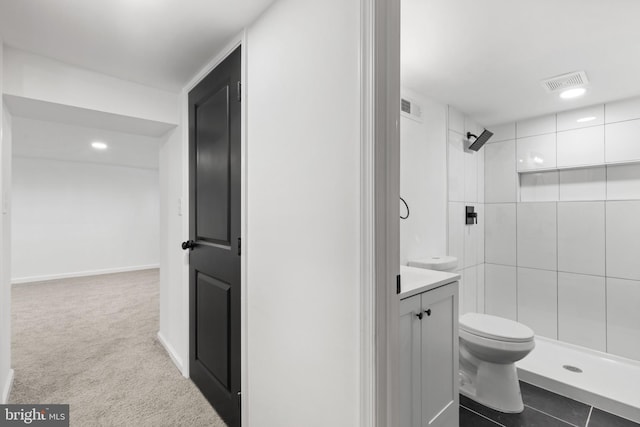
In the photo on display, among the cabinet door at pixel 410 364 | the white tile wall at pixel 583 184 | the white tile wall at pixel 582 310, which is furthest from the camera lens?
the white tile wall at pixel 583 184

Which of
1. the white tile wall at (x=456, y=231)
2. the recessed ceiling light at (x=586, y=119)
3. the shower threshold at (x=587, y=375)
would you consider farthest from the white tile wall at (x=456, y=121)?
the shower threshold at (x=587, y=375)

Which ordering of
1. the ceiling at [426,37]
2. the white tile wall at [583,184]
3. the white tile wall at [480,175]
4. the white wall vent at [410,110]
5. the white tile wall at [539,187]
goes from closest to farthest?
the ceiling at [426,37]
the white wall vent at [410,110]
the white tile wall at [583,184]
the white tile wall at [539,187]
the white tile wall at [480,175]

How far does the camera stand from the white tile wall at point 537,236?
2.82 meters

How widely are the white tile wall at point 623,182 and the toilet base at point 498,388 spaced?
1826mm

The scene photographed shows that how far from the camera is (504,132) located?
313cm

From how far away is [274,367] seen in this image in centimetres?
132

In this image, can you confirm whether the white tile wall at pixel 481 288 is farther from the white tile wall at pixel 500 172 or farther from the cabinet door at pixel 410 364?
the cabinet door at pixel 410 364

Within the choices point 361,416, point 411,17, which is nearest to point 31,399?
point 361,416

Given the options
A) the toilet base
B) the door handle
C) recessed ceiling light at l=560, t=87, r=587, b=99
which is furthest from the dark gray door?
recessed ceiling light at l=560, t=87, r=587, b=99

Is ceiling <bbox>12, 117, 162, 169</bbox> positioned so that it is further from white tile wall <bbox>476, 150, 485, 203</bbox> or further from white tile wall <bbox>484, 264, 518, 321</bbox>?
white tile wall <bbox>484, 264, 518, 321</bbox>

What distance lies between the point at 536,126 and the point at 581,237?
1.14m

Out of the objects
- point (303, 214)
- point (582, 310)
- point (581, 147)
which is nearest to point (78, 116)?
point (303, 214)

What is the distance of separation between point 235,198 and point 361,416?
1167mm

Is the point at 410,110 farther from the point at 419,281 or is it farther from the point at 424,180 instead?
the point at 419,281
